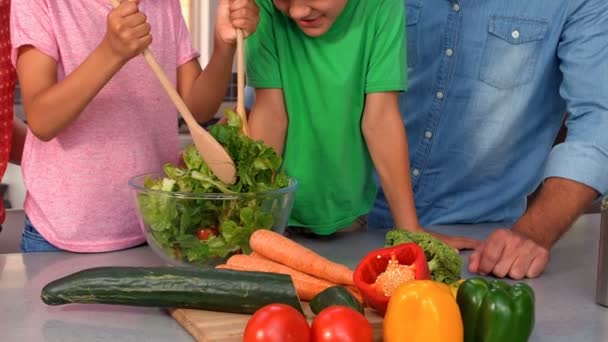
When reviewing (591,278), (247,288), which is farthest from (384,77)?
(247,288)

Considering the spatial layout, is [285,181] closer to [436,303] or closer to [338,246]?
[338,246]

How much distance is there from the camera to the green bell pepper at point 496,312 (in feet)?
3.72

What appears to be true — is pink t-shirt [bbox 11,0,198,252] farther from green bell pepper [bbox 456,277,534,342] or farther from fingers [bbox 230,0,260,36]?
green bell pepper [bbox 456,277,534,342]

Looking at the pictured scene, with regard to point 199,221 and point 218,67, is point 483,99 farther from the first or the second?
point 199,221

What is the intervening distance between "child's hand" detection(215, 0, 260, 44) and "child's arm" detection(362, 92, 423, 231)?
28 cm

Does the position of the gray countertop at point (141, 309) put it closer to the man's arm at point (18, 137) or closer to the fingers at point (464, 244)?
the fingers at point (464, 244)

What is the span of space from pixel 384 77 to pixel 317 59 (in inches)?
5.1

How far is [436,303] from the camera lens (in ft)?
3.62

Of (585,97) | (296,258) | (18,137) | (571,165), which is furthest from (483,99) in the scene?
(18,137)

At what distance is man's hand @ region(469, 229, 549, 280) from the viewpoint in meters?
1.55

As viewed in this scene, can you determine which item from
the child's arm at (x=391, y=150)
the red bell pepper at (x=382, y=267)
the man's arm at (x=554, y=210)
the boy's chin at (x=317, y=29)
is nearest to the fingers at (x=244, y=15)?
the boy's chin at (x=317, y=29)

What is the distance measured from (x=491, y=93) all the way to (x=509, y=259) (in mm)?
674

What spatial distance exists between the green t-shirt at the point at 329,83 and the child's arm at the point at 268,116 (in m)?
0.02

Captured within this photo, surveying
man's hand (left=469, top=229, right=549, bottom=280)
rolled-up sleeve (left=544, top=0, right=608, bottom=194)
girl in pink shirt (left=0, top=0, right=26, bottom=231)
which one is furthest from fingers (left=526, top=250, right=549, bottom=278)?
girl in pink shirt (left=0, top=0, right=26, bottom=231)
